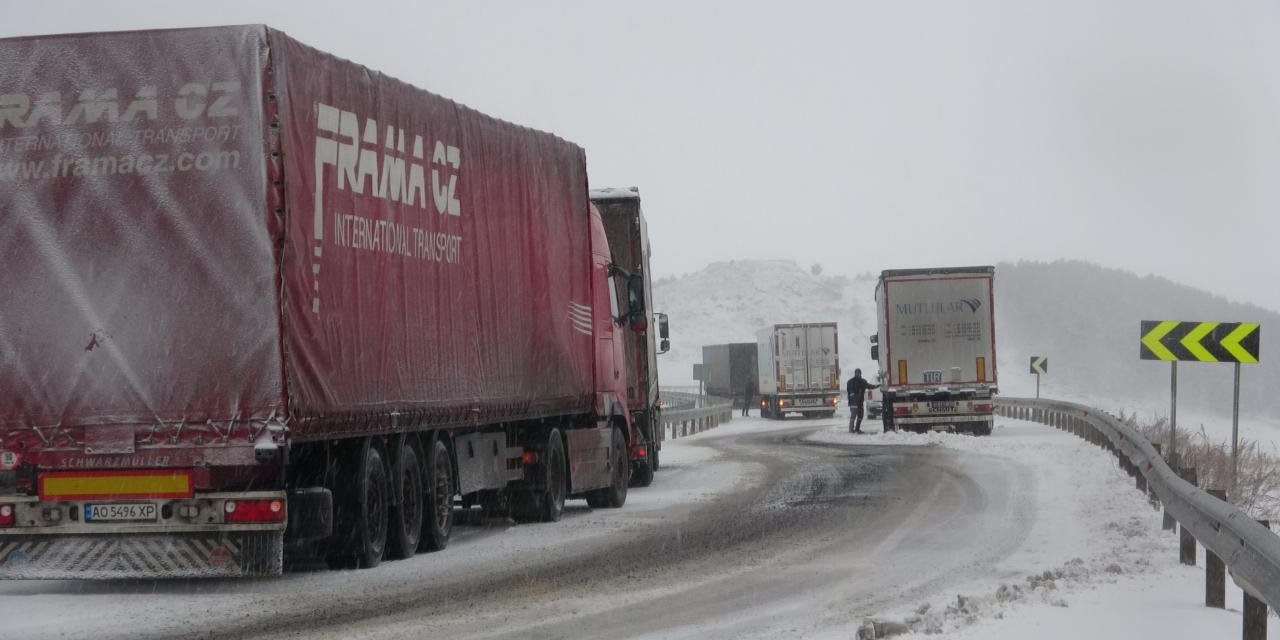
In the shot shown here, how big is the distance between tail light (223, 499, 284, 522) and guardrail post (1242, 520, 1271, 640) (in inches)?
229

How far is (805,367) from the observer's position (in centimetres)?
5638

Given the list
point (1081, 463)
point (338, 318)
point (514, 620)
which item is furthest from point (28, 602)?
point (1081, 463)

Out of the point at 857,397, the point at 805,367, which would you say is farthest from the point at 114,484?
the point at 805,367

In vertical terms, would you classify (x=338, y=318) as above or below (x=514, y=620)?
above

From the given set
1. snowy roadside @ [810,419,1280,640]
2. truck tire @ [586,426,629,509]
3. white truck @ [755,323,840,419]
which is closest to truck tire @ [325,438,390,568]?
snowy roadside @ [810,419,1280,640]

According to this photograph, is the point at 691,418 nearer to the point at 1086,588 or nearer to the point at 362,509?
the point at 362,509

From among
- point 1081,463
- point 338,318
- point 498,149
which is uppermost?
point 498,149

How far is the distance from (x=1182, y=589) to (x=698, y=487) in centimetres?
1109

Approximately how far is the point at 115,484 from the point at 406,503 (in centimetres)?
283

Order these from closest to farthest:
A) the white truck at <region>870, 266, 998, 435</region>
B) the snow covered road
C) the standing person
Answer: the snow covered road → the white truck at <region>870, 266, 998, 435</region> → the standing person

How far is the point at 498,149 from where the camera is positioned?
1508 centimetres

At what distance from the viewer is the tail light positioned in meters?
10.8

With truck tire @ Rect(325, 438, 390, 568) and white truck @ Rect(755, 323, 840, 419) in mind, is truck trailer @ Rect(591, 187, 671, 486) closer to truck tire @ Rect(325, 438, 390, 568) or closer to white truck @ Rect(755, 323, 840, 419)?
truck tire @ Rect(325, 438, 390, 568)

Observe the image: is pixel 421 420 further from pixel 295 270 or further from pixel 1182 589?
pixel 1182 589
